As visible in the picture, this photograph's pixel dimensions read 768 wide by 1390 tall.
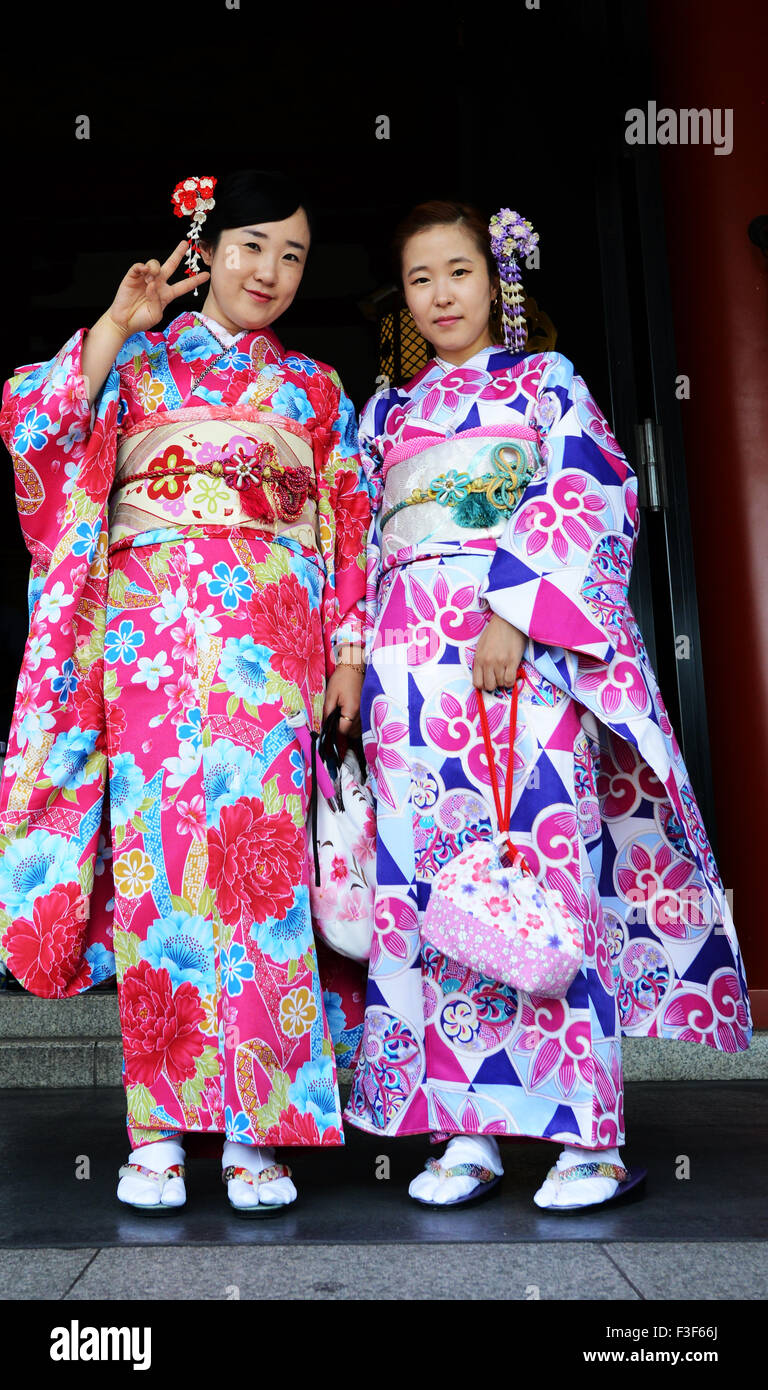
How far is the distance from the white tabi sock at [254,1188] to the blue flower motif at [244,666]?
0.85 m

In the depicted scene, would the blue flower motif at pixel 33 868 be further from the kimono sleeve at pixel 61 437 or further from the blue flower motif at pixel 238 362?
the blue flower motif at pixel 238 362

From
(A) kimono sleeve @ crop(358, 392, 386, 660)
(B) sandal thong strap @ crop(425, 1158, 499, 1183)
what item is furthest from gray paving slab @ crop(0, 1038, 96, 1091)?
(A) kimono sleeve @ crop(358, 392, 386, 660)

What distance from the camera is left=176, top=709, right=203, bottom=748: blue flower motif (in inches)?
94.7

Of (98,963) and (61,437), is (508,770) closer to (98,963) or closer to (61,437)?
(98,963)

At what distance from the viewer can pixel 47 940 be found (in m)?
2.47

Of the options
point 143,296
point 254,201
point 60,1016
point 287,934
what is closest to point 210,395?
point 143,296

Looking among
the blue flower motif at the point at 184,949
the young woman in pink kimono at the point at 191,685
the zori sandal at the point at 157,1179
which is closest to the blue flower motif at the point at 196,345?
the young woman in pink kimono at the point at 191,685

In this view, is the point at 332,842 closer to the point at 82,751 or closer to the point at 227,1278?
the point at 82,751

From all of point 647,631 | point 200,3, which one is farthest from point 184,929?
point 200,3

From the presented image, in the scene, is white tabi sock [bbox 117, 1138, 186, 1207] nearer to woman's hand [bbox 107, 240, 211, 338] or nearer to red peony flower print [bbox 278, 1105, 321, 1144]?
red peony flower print [bbox 278, 1105, 321, 1144]

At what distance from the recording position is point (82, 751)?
254cm

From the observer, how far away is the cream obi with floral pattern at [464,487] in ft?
8.31

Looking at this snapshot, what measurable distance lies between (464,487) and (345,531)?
1.15 feet

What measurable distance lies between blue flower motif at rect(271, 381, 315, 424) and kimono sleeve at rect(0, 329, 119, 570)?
34cm
